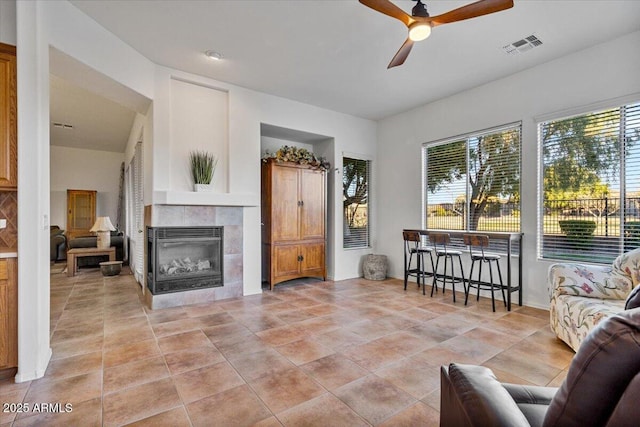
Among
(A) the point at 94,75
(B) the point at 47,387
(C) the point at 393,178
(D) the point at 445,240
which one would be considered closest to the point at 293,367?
(B) the point at 47,387

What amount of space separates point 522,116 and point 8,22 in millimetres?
5323

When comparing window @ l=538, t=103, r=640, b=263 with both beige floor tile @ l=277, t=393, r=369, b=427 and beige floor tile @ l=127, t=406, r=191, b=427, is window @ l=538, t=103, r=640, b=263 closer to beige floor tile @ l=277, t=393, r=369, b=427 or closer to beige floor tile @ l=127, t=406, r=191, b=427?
beige floor tile @ l=277, t=393, r=369, b=427

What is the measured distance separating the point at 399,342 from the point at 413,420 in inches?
43.8

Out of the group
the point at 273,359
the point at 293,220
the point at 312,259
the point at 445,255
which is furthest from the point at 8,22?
the point at 445,255

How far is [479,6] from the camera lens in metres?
2.37

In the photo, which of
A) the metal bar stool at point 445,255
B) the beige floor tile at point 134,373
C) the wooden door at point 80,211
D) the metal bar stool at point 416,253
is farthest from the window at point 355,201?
the wooden door at point 80,211

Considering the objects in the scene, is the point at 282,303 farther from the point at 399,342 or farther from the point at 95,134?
the point at 95,134

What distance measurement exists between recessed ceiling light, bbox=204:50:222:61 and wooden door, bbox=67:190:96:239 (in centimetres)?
714

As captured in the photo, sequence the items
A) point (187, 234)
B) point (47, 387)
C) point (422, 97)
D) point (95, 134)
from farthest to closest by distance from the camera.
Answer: point (95, 134)
point (422, 97)
point (187, 234)
point (47, 387)

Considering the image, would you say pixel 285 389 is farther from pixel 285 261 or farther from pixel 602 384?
pixel 285 261

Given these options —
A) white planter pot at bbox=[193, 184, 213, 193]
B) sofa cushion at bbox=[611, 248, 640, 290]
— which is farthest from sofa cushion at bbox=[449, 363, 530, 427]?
white planter pot at bbox=[193, 184, 213, 193]

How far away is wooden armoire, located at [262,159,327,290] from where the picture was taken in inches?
199

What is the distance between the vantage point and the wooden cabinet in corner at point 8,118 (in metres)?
2.24

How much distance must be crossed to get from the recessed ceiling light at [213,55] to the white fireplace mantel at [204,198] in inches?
66.8
